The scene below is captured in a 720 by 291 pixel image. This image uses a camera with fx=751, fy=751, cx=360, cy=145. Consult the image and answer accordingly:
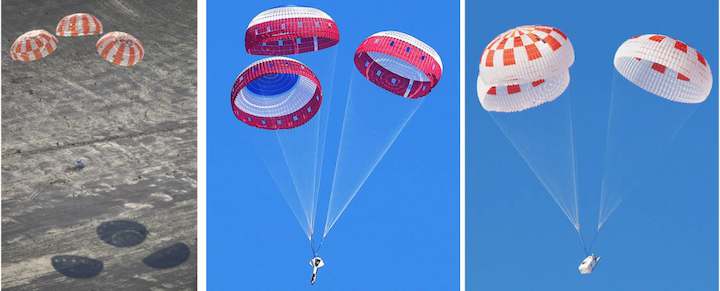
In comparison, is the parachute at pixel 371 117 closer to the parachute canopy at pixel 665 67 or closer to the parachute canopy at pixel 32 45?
the parachute canopy at pixel 665 67

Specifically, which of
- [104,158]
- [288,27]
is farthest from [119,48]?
[288,27]

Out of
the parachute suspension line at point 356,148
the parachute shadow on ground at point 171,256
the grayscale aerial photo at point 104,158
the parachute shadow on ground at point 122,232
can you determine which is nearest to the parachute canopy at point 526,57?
the parachute suspension line at point 356,148

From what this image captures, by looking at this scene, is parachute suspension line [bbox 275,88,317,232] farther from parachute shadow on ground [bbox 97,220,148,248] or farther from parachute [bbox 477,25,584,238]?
parachute shadow on ground [bbox 97,220,148,248]

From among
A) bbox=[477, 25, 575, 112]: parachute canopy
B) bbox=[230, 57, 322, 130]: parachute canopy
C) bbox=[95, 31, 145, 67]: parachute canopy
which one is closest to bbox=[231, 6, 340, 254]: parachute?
bbox=[230, 57, 322, 130]: parachute canopy

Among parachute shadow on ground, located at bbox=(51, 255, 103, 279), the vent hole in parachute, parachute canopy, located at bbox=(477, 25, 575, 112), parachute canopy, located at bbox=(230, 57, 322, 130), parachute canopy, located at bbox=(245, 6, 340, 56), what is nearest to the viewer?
parachute canopy, located at bbox=(477, 25, 575, 112)

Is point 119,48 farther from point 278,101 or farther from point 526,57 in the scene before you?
point 526,57
